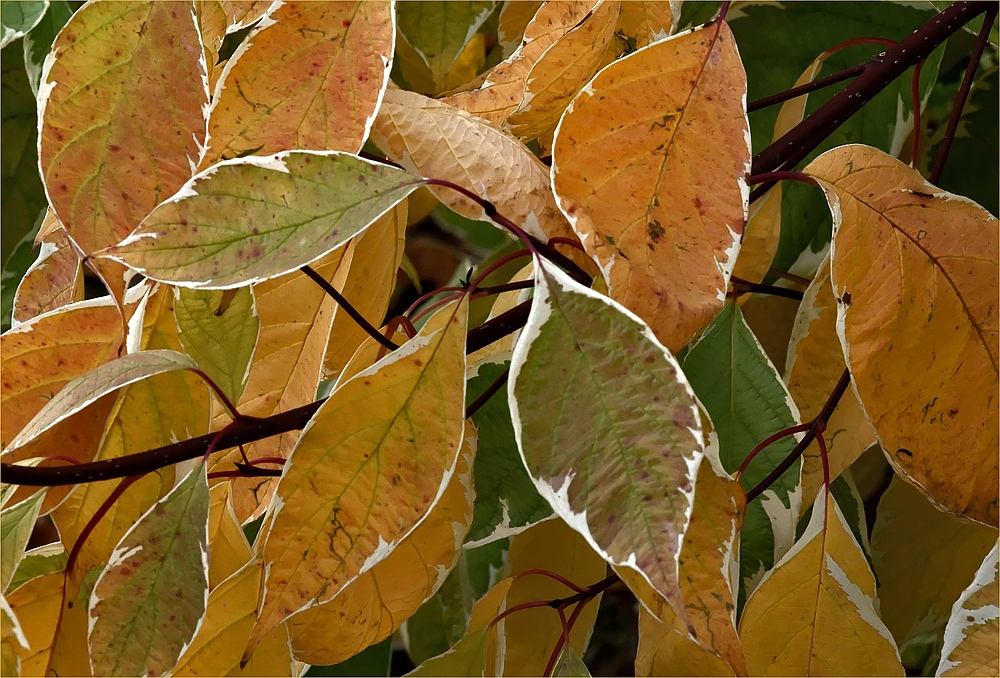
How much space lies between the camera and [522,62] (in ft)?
1.15

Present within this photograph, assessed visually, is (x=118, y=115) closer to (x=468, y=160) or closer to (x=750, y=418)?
(x=468, y=160)

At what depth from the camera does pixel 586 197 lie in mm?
242

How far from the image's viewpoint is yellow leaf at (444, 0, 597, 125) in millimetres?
346

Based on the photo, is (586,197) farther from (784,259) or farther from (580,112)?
(784,259)

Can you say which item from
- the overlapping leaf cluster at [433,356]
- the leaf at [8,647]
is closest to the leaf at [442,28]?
the overlapping leaf cluster at [433,356]

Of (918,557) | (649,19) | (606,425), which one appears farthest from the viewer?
(918,557)

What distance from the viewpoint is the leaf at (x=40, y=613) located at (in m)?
0.31

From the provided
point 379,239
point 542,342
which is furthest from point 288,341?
point 542,342

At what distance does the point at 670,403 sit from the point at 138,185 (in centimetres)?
18

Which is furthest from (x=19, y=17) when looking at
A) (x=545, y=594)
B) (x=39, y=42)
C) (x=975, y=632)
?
(x=975, y=632)

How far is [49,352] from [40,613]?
3.8 inches

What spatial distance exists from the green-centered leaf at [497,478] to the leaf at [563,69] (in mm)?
100

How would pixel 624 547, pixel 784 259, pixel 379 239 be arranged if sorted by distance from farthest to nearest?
pixel 784 259, pixel 379 239, pixel 624 547

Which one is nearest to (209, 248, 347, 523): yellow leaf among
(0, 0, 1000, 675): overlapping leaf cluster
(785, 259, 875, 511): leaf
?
(0, 0, 1000, 675): overlapping leaf cluster
